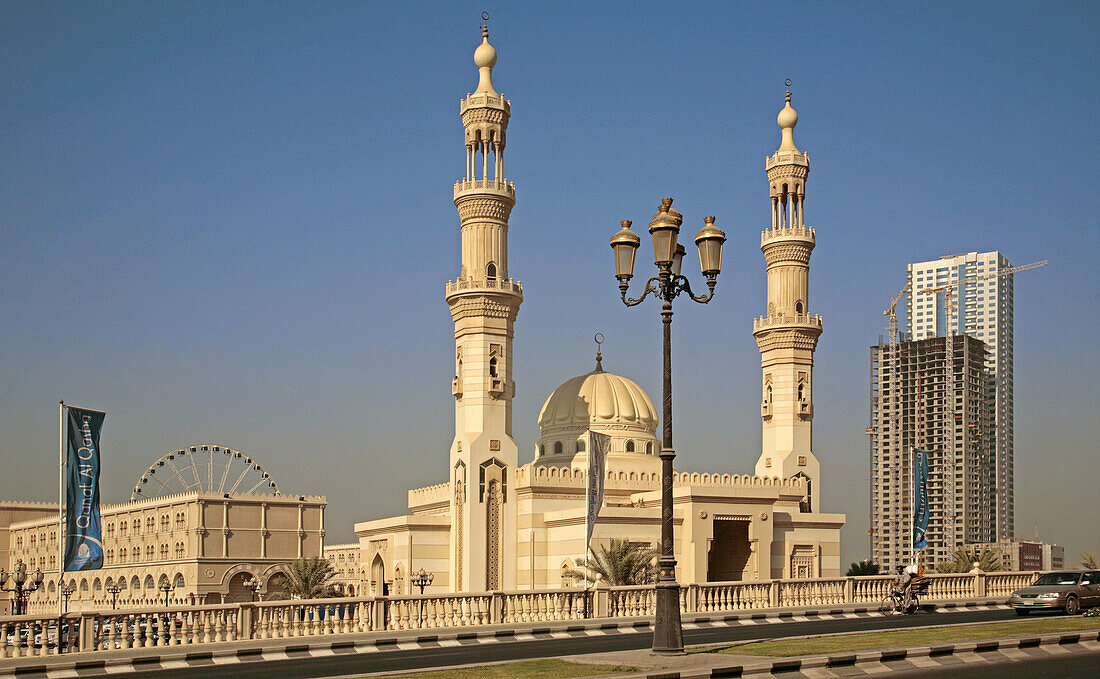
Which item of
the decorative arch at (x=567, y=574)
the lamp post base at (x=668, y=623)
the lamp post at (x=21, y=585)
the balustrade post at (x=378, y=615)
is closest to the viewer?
the lamp post base at (x=668, y=623)

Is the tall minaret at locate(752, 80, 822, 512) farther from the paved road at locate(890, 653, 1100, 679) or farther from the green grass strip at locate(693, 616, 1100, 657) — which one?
the paved road at locate(890, 653, 1100, 679)

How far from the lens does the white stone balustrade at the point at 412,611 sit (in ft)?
81.2

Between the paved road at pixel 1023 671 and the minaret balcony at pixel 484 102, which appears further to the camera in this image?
the minaret balcony at pixel 484 102

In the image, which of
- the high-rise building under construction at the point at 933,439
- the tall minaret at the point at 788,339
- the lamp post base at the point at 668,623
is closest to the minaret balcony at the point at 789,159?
the tall minaret at the point at 788,339

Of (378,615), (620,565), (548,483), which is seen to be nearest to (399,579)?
(548,483)

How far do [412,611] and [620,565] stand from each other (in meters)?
19.9

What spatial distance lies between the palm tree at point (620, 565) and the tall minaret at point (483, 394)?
4.19m

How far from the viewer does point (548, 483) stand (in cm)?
5588

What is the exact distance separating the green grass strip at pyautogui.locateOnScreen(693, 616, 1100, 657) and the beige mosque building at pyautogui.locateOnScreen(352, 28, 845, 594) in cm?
2749

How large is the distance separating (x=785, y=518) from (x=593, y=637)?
32614 millimetres

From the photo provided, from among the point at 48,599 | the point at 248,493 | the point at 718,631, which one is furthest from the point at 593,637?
the point at 48,599

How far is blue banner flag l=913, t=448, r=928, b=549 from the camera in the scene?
46.4 metres

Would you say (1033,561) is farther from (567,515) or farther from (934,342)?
(567,515)

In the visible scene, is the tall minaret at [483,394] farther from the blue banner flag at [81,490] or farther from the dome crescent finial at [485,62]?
the blue banner flag at [81,490]
